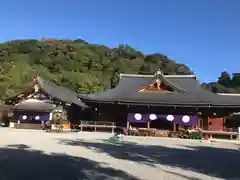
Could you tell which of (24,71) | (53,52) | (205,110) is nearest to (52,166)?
(205,110)

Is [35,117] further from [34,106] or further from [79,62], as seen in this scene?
[79,62]

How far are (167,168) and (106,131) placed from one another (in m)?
20.1

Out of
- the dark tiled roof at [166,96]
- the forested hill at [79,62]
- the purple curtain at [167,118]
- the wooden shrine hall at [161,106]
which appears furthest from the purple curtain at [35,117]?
the forested hill at [79,62]

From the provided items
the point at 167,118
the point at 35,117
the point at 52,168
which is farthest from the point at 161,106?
the point at 52,168

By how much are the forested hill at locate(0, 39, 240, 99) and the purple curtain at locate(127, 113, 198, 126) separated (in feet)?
129

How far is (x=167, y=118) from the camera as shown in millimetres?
29844

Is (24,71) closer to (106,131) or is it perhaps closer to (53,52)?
(53,52)

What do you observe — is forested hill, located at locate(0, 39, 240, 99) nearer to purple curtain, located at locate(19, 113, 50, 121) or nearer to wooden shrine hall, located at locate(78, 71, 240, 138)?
purple curtain, located at locate(19, 113, 50, 121)

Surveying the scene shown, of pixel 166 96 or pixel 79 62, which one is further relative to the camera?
pixel 79 62

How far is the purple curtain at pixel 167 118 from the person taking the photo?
29.8 meters

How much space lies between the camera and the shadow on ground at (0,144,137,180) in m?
8.25

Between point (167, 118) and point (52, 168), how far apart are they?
70.7 ft

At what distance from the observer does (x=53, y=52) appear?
310 feet

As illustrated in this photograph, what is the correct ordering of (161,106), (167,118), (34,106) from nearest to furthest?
(161,106)
(167,118)
(34,106)
